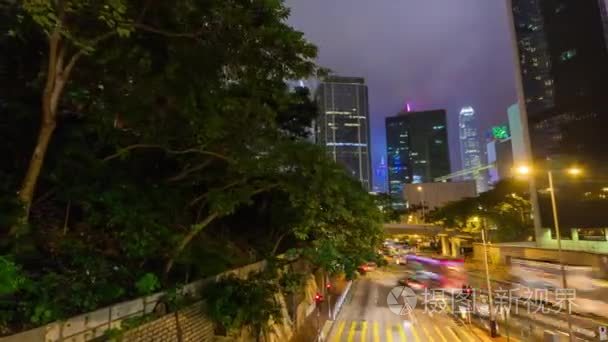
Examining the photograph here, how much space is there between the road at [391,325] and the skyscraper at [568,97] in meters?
24.8

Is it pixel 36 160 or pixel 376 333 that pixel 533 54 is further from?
pixel 36 160

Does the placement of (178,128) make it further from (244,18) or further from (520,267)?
(520,267)

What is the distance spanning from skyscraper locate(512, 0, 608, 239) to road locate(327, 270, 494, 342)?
24.8 metres

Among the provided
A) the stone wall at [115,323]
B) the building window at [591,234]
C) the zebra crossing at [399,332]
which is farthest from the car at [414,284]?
the stone wall at [115,323]

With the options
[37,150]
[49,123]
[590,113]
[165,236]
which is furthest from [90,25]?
[590,113]

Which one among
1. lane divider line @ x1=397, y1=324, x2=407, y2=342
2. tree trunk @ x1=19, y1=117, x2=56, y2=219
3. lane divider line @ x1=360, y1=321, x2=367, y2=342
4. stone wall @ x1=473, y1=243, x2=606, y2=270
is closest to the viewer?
tree trunk @ x1=19, y1=117, x2=56, y2=219

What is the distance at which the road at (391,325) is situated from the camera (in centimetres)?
1905

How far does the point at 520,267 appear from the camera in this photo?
35125 mm

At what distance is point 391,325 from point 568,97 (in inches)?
1433

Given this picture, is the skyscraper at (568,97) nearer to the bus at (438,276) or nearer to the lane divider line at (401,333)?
the bus at (438,276)

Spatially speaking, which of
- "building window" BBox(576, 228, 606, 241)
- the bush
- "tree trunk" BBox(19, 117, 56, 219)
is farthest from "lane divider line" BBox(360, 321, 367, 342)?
"building window" BBox(576, 228, 606, 241)

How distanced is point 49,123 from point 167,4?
2.94 meters

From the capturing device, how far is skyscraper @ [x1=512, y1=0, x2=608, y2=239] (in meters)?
39.3

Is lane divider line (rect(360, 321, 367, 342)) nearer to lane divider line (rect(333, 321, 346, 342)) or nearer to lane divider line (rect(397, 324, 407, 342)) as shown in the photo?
lane divider line (rect(333, 321, 346, 342))
